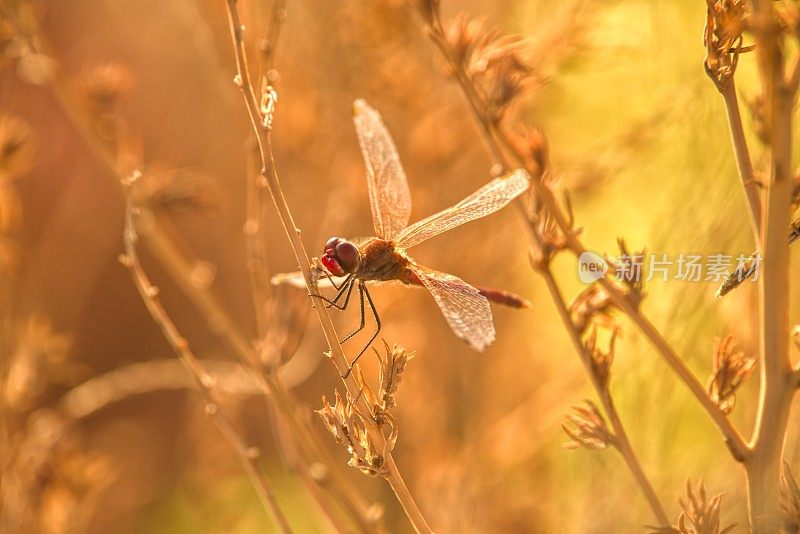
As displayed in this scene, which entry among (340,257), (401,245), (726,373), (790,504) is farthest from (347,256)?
(790,504)

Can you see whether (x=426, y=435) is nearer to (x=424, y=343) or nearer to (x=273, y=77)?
(x=424, y=343)

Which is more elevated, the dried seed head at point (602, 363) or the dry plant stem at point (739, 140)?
the dry plant stem at point (739, 140)

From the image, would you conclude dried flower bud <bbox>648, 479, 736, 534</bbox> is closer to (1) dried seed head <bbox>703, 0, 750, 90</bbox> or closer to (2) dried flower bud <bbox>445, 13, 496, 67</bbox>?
(1) dried seed head <bbox>703, 0, 750, 90</bbox>

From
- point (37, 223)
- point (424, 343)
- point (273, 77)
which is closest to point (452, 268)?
point (424, 343)

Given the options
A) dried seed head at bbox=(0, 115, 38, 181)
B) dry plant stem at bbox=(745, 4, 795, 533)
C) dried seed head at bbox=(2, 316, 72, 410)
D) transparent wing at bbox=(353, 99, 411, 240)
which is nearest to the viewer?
dry plant stem at bbox=(745, 4, 795, 533)

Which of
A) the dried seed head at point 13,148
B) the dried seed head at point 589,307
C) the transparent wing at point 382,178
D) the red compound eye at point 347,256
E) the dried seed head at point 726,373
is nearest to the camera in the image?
the dried seed head at point 726,373

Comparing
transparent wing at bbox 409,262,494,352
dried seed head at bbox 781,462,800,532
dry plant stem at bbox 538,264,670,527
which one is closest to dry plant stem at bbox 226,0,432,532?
transparent wing at bbox 409,262,494,352

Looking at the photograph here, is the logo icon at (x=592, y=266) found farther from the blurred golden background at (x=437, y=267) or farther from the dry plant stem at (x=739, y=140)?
the blurred golden background at (x=437, y=267)

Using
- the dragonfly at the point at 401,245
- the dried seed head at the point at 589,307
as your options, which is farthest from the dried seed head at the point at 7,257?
the dried seed head at the point at 589,307
